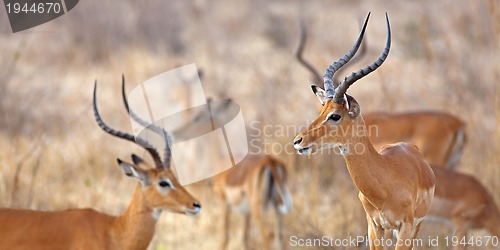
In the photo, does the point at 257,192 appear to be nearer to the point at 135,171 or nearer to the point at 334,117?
the point at 135,171

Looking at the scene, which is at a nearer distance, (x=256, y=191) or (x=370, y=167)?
(x=370, y=167)

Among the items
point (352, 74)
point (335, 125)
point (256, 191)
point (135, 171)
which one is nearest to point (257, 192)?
point (256, 191)

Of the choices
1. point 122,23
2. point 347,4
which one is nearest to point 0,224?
point 122,23

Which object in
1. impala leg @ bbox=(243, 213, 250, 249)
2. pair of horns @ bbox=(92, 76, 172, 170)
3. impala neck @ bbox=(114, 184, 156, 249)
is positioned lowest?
impala leg @ bbox=(243, 213, 250, 249)

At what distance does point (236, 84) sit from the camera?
1292 centimetres

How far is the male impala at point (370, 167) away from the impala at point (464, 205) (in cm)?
264

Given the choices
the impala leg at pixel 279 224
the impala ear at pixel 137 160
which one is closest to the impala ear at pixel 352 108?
the impala ear at pixel 137 160

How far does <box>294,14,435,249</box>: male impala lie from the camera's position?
147 inches

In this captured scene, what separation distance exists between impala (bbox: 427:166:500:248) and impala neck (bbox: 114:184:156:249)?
7.32 feet

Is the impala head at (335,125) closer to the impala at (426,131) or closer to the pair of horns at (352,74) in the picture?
the pair of horns at (352,74)

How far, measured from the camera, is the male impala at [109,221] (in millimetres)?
5020

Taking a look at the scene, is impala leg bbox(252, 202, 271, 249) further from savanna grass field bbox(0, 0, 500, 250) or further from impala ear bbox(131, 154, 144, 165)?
impala ear bbox(131, 154, 144, 165)

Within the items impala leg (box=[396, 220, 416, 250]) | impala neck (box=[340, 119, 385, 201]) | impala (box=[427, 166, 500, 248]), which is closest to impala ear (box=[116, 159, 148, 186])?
impala neck (box=[340, 119, 385, 201])

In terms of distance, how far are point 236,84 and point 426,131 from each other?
4895 millimetres
